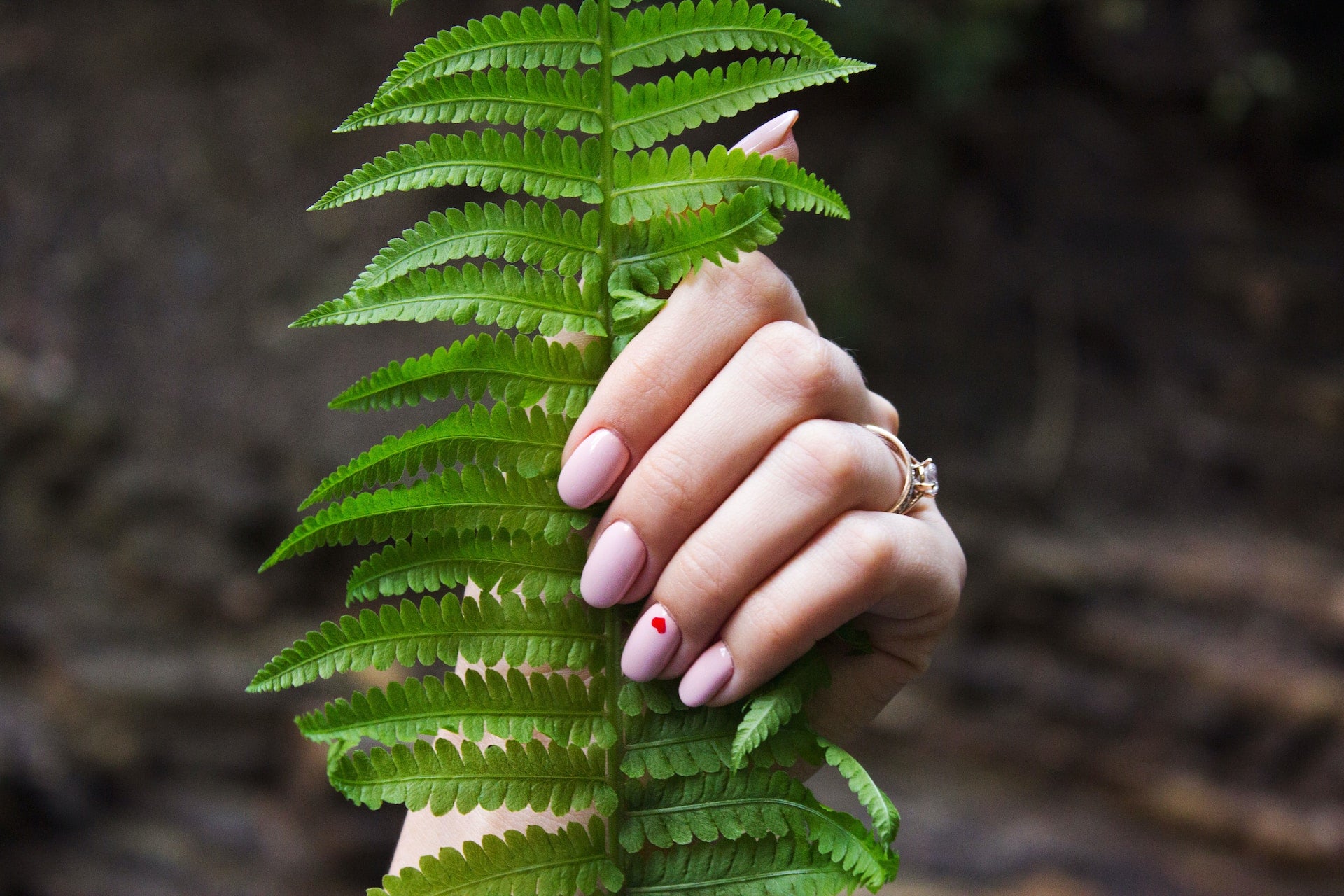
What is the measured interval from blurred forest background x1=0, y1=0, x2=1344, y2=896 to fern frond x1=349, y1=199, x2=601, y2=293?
3.85 metres

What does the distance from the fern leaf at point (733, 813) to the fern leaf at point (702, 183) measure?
2.45 feet

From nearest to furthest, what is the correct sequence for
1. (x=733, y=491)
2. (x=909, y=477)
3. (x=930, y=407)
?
1. (x=733, y=491)
2. (x=909, y=477)
3. (x=930, y=407)

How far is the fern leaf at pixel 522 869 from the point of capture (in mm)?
1154

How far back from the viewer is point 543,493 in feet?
4.18

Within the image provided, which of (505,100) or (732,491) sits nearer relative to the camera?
(505,100)

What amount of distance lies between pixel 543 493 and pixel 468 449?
0.41ft

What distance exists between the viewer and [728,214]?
1.18 meters

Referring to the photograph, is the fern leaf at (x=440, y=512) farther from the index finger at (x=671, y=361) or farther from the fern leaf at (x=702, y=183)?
the fern leaf at (x=702, y=183)

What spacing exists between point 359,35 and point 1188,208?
569 cm

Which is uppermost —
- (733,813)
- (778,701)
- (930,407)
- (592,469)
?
(930,407)

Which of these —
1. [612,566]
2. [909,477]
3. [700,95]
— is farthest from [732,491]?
[700,95]

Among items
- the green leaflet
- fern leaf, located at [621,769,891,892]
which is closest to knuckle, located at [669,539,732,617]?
fern leaf, located at [621,769,891,892]

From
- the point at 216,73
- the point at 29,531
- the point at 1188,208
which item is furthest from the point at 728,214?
the point at 1188,208

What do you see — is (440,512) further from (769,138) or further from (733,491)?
(769,138)
